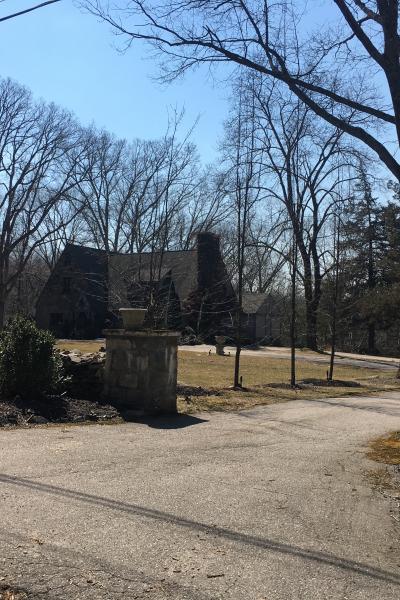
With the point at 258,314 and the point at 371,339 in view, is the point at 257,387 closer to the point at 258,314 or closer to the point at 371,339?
the point at 371,339

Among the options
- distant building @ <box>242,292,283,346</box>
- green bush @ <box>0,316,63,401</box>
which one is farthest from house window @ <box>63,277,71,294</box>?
green bush @ <box>0,316,63,401</box>

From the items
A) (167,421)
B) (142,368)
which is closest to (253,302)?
(142,368)

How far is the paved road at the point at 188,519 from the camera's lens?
147 inches

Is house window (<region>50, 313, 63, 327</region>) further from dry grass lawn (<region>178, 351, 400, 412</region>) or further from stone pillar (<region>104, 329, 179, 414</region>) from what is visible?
stone pillar (<region>104, 329, 179, 414</region>)

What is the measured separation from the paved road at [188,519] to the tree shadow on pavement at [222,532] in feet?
0.05

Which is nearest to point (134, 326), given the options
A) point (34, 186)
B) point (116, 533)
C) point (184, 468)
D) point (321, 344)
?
point (184, 468)

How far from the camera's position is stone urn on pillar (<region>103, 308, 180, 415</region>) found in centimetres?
1063

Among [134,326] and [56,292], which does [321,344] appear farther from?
[134,326]

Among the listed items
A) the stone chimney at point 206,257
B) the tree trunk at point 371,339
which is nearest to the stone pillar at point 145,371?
the stone chimney at point 206,257

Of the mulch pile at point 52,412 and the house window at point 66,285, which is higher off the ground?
the house window at point 66,285

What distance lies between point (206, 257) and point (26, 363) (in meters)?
38.3

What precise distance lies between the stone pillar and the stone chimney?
3443 cm

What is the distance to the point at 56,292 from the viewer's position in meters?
56.2

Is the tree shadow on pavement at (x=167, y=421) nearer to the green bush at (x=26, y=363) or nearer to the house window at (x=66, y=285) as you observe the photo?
the green bush at (x=26, y=363)
